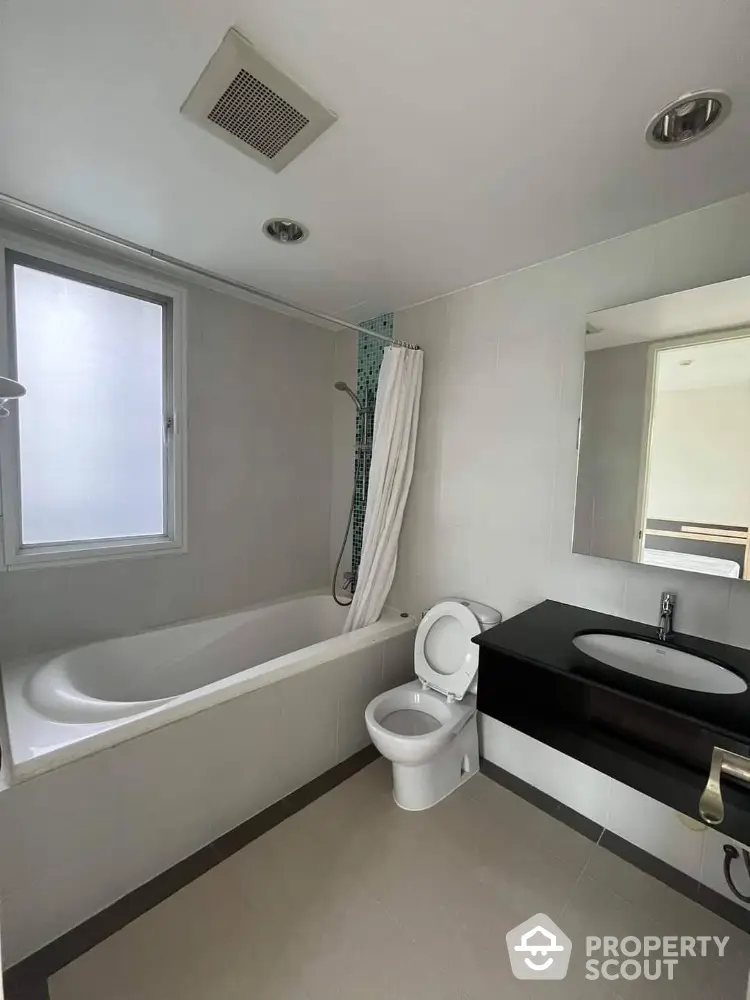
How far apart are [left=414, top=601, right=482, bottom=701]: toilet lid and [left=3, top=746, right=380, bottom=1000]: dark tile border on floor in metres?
0.61

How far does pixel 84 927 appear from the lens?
1.25 meters

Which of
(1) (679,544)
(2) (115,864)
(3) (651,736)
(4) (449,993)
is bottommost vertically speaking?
(4) (449,993)

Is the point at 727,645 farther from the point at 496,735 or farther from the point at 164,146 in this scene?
the point at 164,146

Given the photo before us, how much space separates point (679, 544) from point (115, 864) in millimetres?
2169

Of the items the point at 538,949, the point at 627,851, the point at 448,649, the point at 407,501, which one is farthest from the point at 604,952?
the point at 407,501

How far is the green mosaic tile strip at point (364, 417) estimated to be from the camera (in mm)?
2623

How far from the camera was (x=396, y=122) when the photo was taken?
1097mm

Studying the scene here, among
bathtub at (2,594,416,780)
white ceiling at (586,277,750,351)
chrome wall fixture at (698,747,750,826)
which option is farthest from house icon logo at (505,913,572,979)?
white ceiling at (586,277,750,351)

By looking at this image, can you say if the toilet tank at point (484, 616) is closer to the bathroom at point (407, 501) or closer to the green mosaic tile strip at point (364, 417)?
the bathroom at point (407, 501)

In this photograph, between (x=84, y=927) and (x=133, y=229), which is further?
(x=133, y=229)

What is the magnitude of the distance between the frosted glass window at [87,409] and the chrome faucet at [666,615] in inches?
90.7

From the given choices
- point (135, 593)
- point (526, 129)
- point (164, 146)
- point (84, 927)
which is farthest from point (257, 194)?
point (84, 927)

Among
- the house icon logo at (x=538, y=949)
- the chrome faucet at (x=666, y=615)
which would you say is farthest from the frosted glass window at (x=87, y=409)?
the chrome faucet at (x=666, y=615)

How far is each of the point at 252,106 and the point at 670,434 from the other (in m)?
1.65
